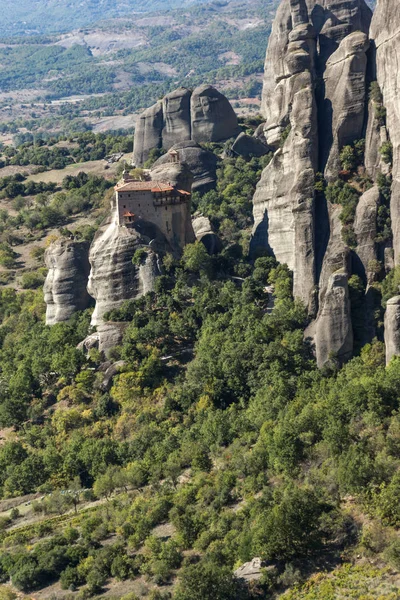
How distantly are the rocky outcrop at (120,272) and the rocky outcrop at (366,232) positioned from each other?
12.8m

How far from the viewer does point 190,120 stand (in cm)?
9812

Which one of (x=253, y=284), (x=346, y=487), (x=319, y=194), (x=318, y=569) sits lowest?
(x=318, y=569)

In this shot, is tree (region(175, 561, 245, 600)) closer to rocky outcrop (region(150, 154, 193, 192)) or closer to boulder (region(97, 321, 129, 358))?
boulder (region(97, 321, 129, 358))

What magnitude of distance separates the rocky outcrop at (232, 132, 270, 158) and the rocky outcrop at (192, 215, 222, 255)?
620 inches

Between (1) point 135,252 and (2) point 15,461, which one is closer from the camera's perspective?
(2) point 15,461

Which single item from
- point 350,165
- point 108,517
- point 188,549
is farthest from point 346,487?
point 350,165

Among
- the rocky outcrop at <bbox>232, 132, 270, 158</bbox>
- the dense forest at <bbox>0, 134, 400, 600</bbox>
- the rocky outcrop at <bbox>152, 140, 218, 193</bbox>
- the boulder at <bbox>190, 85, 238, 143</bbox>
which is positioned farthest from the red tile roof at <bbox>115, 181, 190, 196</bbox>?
the boulder at <bbox>190, 85, 238, 143</bbox>

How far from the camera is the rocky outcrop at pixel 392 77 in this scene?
61.2 m

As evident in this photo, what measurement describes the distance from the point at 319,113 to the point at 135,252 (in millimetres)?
14268

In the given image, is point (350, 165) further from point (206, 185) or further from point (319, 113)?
point (206, 185)

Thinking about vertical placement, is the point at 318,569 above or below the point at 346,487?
below

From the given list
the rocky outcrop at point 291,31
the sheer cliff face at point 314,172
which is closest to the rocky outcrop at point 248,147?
the rocky outcrop at point 291,31

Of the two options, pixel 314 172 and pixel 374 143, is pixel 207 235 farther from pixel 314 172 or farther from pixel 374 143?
pixel 374 143

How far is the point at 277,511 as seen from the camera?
43.3m
